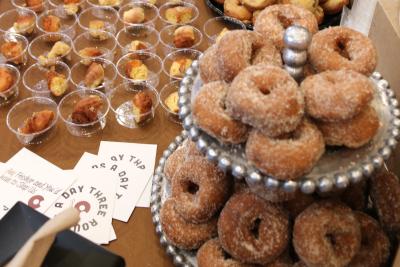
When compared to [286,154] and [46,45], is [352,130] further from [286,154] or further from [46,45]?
[46,45]

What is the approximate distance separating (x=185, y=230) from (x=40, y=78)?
0.89 meters

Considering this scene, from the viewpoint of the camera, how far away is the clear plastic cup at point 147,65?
151 centimetres

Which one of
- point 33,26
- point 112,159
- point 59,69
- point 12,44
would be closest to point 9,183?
point 112,159

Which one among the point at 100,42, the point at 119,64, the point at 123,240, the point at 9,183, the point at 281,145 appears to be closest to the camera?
the point at 281,145

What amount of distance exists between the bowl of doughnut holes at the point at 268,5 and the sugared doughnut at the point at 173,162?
0.74 metres

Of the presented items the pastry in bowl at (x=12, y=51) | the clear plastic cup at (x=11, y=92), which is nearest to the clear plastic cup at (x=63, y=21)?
the pastry in bowl at (x=12, y=51)

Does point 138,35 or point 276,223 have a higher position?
point 276,223

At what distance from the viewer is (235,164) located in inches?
27.4

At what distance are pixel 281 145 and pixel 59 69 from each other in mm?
1127

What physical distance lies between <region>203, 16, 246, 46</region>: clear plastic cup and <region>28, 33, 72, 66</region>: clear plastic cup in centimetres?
52

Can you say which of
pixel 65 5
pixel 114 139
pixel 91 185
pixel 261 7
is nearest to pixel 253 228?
pixel 91 185

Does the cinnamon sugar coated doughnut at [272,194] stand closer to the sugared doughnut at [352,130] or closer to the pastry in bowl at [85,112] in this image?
the sugared doughnut at [352,130]

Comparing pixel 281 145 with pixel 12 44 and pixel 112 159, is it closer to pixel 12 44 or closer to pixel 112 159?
pixel 112 159

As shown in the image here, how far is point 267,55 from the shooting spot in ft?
2.49
